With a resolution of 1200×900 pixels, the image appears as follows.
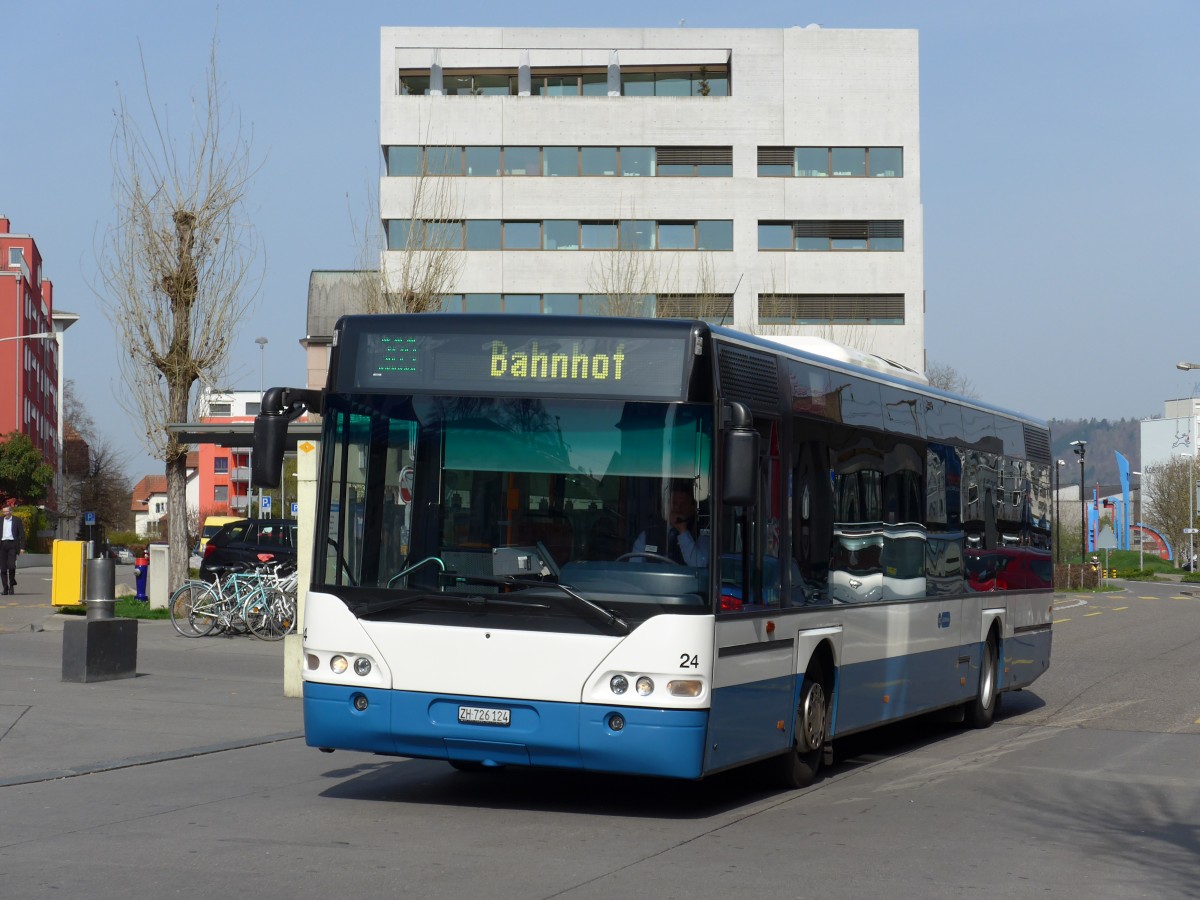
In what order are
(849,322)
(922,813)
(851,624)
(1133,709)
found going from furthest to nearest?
(849,322) → (1133,709) → (851,624) → (922,813)

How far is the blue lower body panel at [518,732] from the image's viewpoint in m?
8.57

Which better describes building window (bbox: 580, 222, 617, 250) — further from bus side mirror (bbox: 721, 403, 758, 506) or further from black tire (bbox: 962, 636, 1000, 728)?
bus side mirror (bbox: 721, 403, 758, 506)

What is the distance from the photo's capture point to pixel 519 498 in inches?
346

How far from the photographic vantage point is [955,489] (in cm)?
1388

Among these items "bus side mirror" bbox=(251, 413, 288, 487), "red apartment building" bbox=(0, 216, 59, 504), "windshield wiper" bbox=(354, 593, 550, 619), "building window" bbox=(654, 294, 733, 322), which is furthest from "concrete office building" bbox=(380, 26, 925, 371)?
"windshield wiper" bbox=(354, 593, 550, 619)

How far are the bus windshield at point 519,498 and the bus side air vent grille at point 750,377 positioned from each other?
48 centimetres

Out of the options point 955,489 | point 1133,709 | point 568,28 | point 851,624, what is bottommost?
point 1133,709

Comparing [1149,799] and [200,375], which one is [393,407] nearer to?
[1149,799]

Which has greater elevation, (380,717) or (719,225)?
(719,225)

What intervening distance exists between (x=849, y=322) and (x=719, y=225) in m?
5.91

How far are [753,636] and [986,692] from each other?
21.3 feet

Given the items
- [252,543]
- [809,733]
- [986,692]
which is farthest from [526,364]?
[252,543]

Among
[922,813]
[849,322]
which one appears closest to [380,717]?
[922,813]

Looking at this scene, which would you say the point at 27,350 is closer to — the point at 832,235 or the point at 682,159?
the point at 682,159
